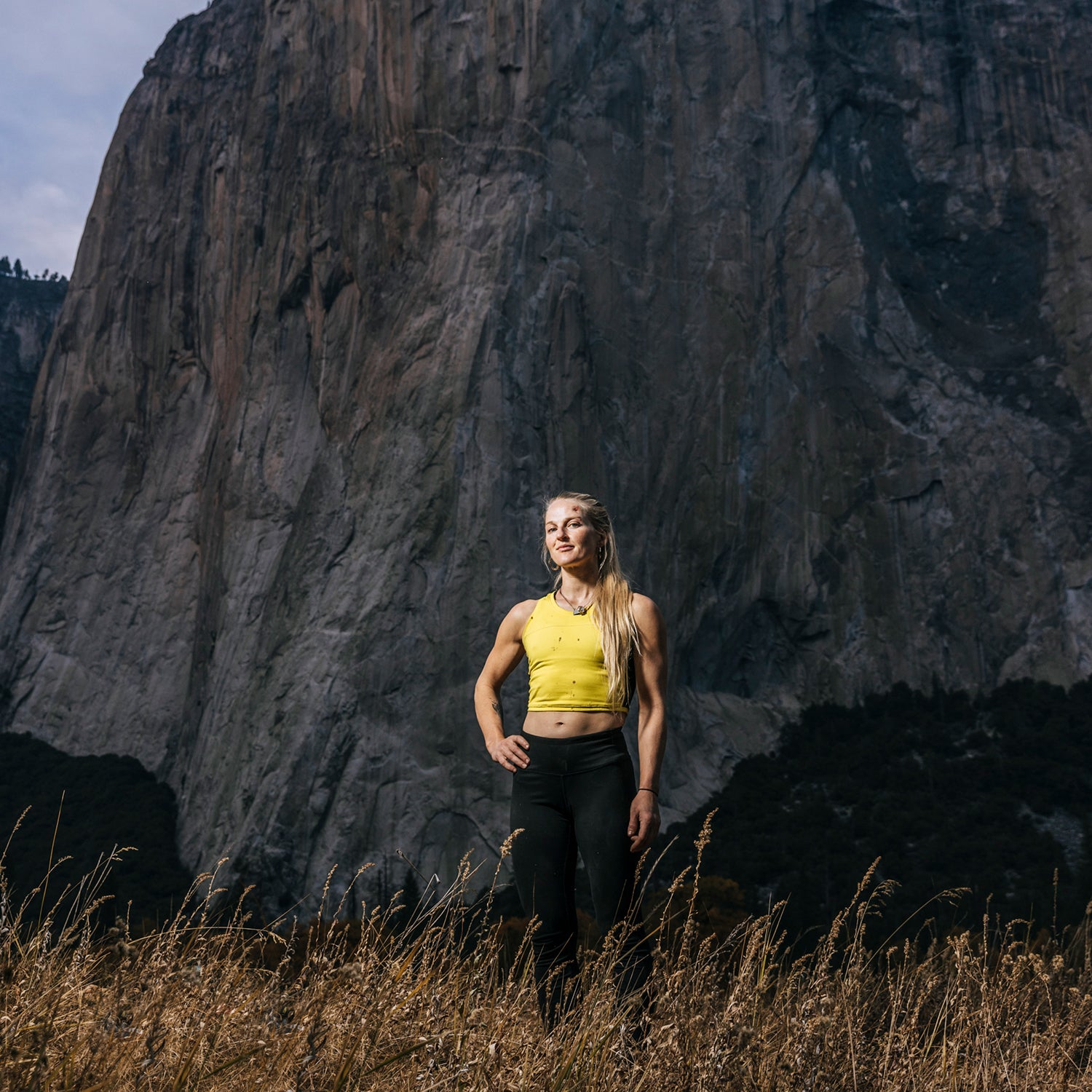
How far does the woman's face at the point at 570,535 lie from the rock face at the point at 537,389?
18429 mm

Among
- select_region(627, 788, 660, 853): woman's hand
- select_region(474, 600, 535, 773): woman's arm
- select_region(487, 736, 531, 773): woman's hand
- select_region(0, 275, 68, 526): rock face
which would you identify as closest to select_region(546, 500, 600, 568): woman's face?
select_region(474, 600, 535, 773): woman's arm

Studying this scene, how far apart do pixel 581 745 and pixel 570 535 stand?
795 millimetres

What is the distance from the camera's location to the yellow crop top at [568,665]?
383cm

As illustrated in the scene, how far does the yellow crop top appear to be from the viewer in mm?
3828

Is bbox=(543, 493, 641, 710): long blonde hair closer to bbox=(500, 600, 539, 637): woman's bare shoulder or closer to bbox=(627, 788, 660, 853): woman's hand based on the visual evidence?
bbox=(500, 600, 539, 637): woman's bare shoulder

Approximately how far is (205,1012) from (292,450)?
2791cm

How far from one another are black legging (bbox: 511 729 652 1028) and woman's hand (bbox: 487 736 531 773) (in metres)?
0.03

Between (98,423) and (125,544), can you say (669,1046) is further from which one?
(98,423)

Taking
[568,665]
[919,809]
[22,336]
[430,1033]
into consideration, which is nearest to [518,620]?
[568,665]

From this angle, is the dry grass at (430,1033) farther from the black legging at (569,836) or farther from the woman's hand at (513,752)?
the woman's hand at (513,752)

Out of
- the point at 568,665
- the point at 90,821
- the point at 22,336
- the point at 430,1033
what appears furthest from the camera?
the point at 22,336

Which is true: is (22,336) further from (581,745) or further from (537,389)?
(581,745)

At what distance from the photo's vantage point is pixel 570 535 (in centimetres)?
402

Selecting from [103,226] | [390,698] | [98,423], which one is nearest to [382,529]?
[390,698]
